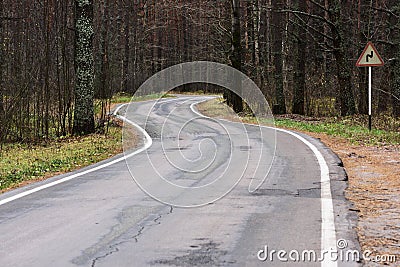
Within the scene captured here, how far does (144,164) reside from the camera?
42.1ft

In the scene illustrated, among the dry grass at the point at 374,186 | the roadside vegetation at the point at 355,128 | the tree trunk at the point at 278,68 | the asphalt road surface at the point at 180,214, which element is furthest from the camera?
the tree trunk at the point at 278,68

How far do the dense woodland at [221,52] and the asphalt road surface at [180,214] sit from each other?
293 inches

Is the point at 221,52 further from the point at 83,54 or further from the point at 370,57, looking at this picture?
the point at 83,54

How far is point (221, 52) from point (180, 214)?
31.8 m

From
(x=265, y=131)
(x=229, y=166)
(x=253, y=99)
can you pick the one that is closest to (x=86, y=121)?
(x=265, y=131)

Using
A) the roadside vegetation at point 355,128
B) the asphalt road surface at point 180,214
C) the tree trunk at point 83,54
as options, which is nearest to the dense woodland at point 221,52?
the tree trunk at point 83,54

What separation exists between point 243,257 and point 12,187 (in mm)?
6134

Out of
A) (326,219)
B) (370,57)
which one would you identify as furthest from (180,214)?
(370,57)

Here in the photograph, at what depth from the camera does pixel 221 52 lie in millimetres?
38781

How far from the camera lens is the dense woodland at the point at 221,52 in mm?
19844

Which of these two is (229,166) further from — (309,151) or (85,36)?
(85,36)

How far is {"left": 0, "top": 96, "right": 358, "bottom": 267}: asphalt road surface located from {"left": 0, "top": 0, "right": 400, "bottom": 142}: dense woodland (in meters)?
7.44

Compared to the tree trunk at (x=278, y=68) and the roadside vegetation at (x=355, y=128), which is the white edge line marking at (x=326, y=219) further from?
the tree trunk at (x=278, y=68)

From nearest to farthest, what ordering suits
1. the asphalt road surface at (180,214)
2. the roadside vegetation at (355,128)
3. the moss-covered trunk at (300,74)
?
the asphalt road surface at (180,214) → the roadside vegetation at (355,128) → the moss-covered trunk at (300,74)
